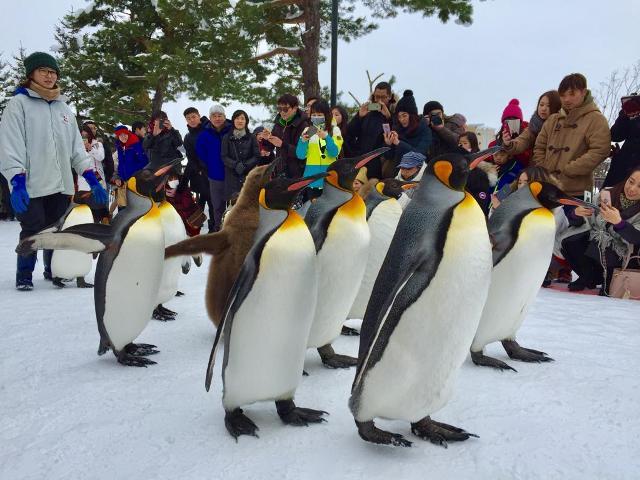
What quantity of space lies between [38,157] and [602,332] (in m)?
3.72

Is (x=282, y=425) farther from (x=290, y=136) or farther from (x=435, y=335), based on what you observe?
(x=290, y=136)

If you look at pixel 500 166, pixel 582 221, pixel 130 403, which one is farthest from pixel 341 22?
pixel 130 403

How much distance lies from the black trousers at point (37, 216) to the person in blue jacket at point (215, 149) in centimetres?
214

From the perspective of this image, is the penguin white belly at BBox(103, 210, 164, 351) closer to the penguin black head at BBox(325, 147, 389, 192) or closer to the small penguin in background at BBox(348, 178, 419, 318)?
the penguin black head at BBox(325, 147, 389, 192)

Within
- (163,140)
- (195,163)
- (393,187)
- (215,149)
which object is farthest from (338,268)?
(195,163)

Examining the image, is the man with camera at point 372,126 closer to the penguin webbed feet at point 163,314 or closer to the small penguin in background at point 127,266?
the penguin webbed feet at point 163,314

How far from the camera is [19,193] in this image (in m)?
3.48

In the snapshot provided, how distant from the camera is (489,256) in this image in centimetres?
156

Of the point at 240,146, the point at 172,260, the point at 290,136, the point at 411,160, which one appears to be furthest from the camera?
the point at 240,146

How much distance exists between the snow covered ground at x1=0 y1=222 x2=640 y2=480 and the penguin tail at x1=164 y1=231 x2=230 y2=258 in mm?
496

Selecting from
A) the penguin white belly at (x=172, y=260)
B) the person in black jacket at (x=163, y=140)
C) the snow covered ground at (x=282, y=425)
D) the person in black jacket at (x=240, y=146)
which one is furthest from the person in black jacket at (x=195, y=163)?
the snow covered ground at (x=282, y=425)

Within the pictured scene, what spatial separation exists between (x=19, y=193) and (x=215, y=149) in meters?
2.78

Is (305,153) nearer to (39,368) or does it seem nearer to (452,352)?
(39,368)

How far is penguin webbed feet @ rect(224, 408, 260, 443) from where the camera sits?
1.64 metres
